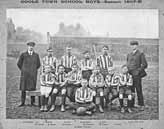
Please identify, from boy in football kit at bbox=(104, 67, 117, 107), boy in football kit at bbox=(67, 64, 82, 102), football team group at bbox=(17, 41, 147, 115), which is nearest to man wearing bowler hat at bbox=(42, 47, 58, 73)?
football team group at bbox=(17, 41, 147, 115)

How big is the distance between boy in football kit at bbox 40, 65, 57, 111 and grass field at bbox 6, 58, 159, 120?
60 mm

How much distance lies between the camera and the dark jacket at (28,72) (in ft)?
6.49

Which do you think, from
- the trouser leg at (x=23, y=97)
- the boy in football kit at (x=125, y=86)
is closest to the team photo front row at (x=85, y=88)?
the boy in football kit at (x=125, y=86)

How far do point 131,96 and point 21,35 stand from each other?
2.64ft

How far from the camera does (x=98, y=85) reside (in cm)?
198

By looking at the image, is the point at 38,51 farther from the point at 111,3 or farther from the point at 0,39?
the point at 111,3

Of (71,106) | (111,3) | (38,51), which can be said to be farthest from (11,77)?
(111,3)

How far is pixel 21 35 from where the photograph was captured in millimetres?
1987

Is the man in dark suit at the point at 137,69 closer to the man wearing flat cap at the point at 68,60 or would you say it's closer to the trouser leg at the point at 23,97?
the man wearing flat cap at the point at 68,60

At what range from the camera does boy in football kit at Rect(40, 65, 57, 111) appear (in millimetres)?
1973

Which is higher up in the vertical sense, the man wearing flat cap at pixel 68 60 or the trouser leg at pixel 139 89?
the man wearing flat cap at pixel 68 60

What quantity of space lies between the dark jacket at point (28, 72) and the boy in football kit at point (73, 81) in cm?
22

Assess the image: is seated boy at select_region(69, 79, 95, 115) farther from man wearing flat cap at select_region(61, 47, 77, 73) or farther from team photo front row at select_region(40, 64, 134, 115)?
man wearing flat cap at select_region(61, 47, 77, 73)

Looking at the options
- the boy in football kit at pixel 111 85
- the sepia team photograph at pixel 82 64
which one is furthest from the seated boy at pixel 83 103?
the boy in football kit at pixel 111 85
